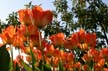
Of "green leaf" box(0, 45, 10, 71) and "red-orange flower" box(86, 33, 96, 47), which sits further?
"red-orange flower" box(86, 33, 96, 47)

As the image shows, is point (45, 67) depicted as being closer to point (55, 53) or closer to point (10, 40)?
point (10, 40)

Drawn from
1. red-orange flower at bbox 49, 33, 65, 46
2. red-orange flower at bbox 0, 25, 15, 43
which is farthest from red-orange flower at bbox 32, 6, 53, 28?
red-orange flower at bbox 49, 33, 65, 46

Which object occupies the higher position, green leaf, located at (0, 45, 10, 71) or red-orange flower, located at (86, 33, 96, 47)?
green leaf, located at (0, 45, 10, 71)

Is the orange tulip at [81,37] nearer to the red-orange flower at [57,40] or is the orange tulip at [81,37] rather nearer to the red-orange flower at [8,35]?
the red-orange flower at [57,40]

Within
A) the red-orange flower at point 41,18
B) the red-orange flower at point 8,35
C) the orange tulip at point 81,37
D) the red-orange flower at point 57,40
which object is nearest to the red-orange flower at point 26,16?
the red-orange flower at point 41,18

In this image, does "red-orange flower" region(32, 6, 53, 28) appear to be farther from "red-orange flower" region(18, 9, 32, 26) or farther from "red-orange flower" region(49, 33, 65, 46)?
"red-orange flower" region(49, 33, 65, 46)

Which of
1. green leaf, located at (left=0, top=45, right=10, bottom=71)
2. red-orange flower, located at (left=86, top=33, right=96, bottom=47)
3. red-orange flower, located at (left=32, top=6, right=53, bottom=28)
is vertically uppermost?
red-orange flower, located at (left=32, top=6, right=53, bottom=28)

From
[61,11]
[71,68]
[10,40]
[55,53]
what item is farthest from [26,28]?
[61,11]

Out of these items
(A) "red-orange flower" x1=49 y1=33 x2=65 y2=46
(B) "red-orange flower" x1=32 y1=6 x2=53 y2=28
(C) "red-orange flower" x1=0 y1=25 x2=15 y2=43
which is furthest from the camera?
(A) "red-orange flower" x1=49 y1=33 x2=65 y2=46

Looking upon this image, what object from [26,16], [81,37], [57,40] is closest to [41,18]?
[26,16]

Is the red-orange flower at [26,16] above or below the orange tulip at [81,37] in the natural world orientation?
above

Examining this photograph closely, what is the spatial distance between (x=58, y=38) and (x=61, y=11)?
23909 millimetres

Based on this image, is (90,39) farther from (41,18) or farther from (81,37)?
(41,18)

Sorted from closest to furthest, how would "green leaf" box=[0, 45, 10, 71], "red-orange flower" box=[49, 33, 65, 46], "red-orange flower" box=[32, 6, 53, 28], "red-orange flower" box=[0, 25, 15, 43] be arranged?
"green leaf" box=[0, 45, 10, 71]
"red-orange flower" box=[32, 6, 53, 28]
"red-orange flower" box=[0, 25, 15, 43]
"red-orange flower" box=[49, 33, 65, 46]
